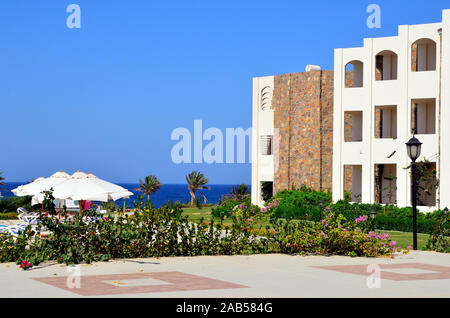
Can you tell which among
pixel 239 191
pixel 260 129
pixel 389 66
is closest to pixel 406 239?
pixel 389 66

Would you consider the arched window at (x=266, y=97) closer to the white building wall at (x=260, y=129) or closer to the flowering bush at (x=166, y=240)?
the white building wall at (x=260, y=129)

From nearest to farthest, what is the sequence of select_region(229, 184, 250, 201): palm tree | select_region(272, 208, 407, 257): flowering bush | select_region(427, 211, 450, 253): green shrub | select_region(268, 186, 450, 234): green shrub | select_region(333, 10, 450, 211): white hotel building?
1. select_region(272, 208, 407, 257): flowering bush
2. select_region(427, 211, 450, 253): green shrub
3. select_region(268, 186, 450, 234): green shrub
4. select_region(333, 10, 450, 211): white hotel building
5. select_region(229, 184, 250, 201): palm tree

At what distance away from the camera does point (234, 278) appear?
12.8 m

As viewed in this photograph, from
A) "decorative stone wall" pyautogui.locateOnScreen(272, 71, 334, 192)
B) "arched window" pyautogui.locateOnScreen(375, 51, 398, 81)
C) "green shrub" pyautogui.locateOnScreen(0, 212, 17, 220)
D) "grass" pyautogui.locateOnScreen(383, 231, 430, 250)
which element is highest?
"arched window" pyautogui.locateOnScreen(375, 51, 398, 81)

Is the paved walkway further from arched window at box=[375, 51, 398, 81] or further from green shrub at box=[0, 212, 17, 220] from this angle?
green shrub at box=[0, 212, 17, 220]

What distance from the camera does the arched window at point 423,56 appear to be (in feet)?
115

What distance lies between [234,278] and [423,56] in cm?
2560

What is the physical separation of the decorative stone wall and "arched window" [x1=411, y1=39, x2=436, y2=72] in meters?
6.51

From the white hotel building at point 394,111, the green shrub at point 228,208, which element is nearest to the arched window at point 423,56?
the white hotel building at point 394,111

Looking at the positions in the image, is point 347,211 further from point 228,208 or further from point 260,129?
point 260,129

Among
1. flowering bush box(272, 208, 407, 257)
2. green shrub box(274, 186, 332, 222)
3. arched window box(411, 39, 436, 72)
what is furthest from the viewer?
green shrub box(274, 186, 332, 222)

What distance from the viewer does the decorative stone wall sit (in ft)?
135

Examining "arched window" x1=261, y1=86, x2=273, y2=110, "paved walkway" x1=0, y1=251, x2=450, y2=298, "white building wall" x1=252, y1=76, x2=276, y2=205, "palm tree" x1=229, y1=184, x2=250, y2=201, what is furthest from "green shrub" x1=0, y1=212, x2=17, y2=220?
"paved walkway" x1=0, y1=251, x2=450, y2=298
